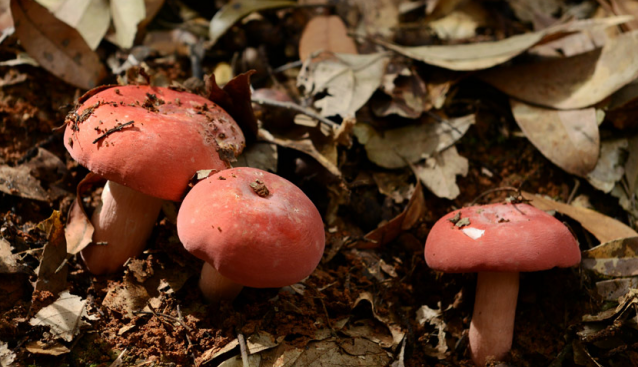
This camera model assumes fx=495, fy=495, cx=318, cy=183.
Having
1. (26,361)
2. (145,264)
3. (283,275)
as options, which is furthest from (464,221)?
(26,361)

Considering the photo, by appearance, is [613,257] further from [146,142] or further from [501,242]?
[146,142]

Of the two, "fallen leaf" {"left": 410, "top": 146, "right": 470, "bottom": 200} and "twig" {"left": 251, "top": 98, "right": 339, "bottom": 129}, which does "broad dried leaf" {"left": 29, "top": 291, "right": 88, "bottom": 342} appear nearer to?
"twig" {"left": 251, "top": 98, "right": 339, "bottom": 129}

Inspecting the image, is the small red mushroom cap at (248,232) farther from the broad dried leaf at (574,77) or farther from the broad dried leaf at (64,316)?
the broad dried leaf at (574,77)

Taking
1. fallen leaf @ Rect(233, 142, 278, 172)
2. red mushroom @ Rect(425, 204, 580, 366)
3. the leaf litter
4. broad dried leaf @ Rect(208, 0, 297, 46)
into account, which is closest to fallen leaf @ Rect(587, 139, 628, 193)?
the leaf litter

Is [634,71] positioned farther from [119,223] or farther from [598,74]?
[119,223]

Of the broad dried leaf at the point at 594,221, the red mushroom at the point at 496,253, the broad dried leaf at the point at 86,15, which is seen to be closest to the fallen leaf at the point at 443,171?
the broad dried leaf at the point at 594,221
